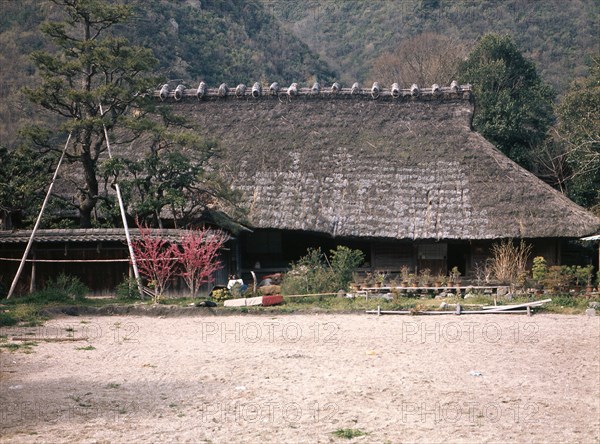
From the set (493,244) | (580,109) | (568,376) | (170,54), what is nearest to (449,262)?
(493,244)

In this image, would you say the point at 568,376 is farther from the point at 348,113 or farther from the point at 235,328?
the point at 348,113

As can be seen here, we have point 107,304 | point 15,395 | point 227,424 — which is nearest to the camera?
point 227,424

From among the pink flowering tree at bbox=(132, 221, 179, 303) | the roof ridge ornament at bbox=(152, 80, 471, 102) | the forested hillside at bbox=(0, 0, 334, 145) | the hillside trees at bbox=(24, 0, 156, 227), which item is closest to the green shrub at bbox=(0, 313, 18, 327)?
the pink flowering tree at bbox=(132, 221, 179, 303)

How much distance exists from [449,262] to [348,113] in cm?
547

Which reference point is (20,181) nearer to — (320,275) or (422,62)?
(320,275)

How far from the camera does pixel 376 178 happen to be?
23.4 m

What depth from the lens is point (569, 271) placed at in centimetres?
1881

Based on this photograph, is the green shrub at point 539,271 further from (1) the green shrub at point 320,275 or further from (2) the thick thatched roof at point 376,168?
(1) the green shrub at point 320,275

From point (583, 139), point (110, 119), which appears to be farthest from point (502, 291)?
point (110, 119)

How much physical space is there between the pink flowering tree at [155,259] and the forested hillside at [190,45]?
2237 cm

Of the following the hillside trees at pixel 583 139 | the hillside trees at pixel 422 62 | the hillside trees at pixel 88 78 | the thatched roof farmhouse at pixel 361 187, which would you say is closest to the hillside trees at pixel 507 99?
the hillside trees at pixel 583 139

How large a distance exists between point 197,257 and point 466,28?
38.0m

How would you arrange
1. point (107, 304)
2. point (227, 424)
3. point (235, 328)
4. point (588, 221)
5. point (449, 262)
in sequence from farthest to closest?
point (449, 262) < point (588, 221) < point (107, 304) < point (235, 328) < point (227, 424)

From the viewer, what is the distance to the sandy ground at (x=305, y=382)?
921cm
